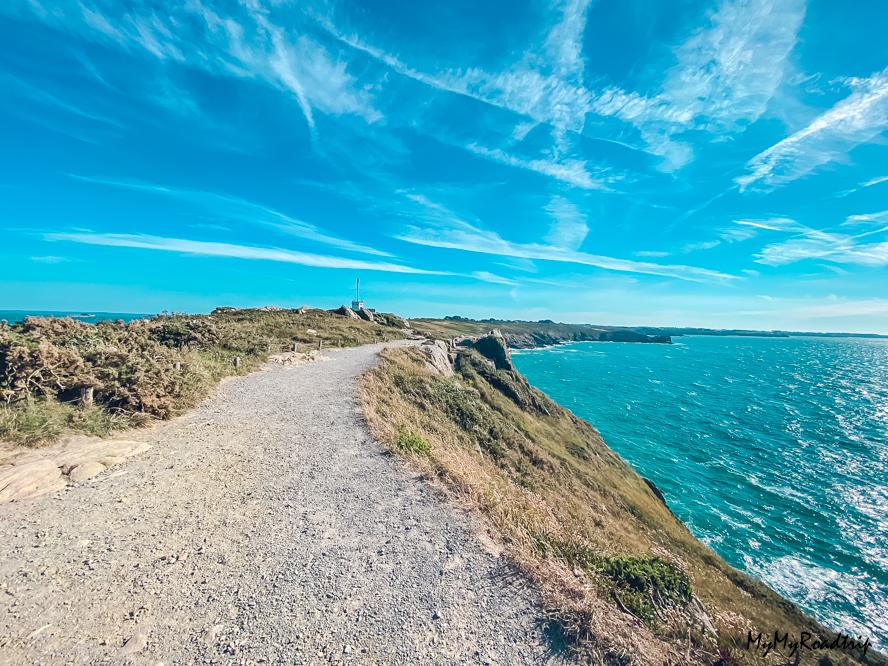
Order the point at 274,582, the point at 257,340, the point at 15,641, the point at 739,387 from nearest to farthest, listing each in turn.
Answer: the point at 15,641
the point at 274,582
the point at 257,340
the point at 739,387

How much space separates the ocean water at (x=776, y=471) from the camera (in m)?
20.6

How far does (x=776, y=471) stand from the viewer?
34469 millimetres

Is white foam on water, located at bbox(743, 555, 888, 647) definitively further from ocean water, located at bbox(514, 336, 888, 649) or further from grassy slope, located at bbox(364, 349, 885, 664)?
grassy slope, located at bbox(364, 349, 885, 664)

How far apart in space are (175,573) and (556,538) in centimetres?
679

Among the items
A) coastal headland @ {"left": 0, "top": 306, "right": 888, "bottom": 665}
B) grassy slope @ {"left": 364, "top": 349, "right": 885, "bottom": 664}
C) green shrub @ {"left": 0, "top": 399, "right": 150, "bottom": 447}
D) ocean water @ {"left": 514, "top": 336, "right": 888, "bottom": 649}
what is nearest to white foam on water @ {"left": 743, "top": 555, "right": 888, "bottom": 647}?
ocean water @ {"left": 514, "top": 336, "right": 888, "bottom": 649}

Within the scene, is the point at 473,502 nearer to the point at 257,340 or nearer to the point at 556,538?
the point at 556,538

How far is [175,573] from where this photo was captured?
5.62 m

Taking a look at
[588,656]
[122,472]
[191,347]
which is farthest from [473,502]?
[191,347]

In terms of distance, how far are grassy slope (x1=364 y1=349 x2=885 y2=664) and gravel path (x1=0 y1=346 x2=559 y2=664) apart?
2.84 ft

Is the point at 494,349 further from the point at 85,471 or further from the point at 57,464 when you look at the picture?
the point at 57,464

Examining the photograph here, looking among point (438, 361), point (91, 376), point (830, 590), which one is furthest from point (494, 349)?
point (91, 376)

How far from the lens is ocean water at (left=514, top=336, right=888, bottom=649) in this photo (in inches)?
810

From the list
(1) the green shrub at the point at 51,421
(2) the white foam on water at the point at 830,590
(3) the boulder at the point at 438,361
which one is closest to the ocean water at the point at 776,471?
(2) the white foam on water at the point at 830,590

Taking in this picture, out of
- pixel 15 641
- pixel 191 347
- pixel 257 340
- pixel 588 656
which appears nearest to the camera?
pixel 15 641
